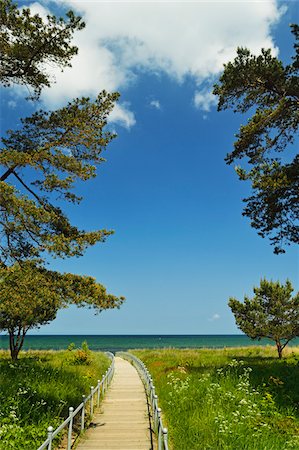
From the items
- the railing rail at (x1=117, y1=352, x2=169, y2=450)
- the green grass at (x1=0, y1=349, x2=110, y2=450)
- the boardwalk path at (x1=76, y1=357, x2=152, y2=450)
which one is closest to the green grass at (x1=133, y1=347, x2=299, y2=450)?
the railing rail at (x1=117, y1=352, x2=169, y2=450)

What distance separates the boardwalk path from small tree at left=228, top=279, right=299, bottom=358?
1510cm

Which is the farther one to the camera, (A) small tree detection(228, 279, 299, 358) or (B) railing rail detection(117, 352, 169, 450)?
(A) small tree detection(228, 279, 299, 358)

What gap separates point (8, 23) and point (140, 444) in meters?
12.6

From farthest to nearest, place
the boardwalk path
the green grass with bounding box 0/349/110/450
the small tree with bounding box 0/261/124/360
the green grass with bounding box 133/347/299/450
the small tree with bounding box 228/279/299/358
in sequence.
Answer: the small tree with bounding box 228/279/299/358, the small tree with bounding box 0/261/124/360, the boardwalk path, the green grass with bounding box 0/349/110/450, the green grass with bounding box 133/347/299/450

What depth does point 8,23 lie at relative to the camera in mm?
11266

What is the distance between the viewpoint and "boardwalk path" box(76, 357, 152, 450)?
372 inches

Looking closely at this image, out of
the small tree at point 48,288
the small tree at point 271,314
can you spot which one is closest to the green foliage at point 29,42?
the small tree at point 48,288

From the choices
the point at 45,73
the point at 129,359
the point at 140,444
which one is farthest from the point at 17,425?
the point at 129,359

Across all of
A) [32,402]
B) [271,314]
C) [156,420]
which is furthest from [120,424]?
[271,314]

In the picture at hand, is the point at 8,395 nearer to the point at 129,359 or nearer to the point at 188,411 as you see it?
the point at 188,411

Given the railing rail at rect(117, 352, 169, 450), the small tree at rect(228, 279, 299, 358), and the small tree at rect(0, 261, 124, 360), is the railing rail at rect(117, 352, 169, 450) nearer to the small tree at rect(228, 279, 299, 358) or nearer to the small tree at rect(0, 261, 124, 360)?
the small tree at rect(0, 261, 124, 360)

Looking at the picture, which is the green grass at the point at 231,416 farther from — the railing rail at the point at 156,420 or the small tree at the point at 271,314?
the small tree at the point at 271,314

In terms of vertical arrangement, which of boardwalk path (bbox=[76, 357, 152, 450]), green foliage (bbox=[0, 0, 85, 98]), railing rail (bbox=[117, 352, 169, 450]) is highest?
green foliage (bbox=[0, 0, 85, 98])

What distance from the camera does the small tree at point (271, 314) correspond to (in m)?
29.7
